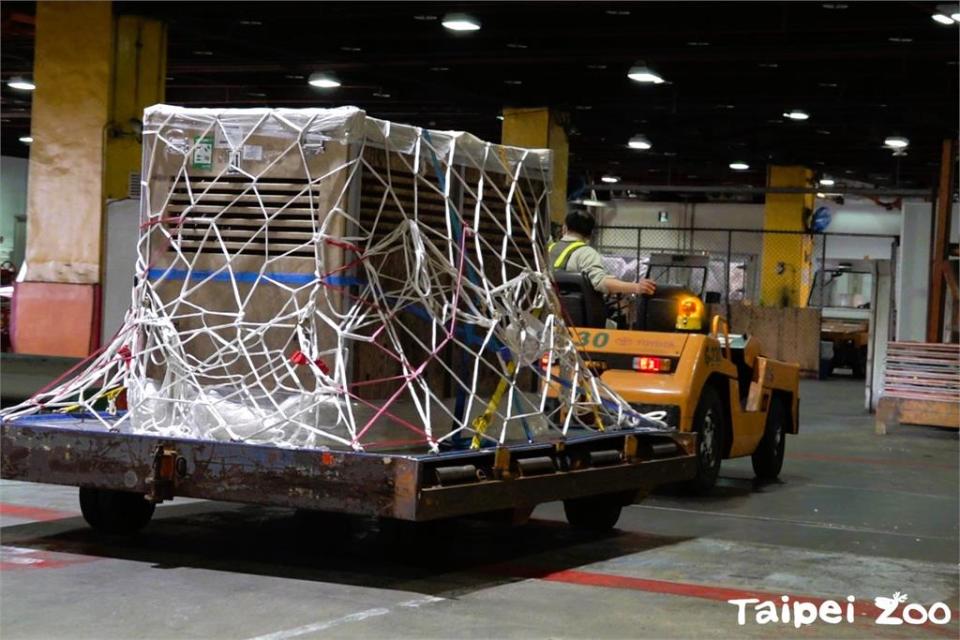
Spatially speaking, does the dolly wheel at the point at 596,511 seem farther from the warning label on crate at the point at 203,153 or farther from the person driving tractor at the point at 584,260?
the warning label on crate at the point at 203,153

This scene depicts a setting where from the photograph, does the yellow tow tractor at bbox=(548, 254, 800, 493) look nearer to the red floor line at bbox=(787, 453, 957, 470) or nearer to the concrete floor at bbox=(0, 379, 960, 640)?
the concrete floor at bbox=(0, 379, 960, 640)

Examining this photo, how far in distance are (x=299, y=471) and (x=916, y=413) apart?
12.6 m

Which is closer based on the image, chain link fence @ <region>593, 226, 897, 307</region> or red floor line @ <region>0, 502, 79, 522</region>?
red floor line @ <region>0, 502, 79, 522</region>

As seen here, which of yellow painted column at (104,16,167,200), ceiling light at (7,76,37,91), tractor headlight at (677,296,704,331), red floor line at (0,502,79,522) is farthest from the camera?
A: ceiling light at (7,76,37,91)

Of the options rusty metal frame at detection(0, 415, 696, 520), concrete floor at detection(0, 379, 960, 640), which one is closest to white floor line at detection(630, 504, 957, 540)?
concrete floor at detection(0, 379, 960, 640)

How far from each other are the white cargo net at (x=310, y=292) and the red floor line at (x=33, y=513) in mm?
1003

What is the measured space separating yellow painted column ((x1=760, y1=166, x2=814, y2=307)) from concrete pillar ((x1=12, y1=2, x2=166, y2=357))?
1905 cm

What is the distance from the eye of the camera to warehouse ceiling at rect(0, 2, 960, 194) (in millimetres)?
18203

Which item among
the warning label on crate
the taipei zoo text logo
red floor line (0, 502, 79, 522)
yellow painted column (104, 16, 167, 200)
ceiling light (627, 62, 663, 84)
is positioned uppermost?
ceiling light (627, 62, 663, 84)

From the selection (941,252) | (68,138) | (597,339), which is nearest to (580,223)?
(597,339)

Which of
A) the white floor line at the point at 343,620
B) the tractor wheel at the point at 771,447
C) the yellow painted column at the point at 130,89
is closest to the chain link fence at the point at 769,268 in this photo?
the yellow painted column at the point at 130,89

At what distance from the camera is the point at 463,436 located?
770 centimetres

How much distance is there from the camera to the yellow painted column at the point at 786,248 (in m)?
33.1

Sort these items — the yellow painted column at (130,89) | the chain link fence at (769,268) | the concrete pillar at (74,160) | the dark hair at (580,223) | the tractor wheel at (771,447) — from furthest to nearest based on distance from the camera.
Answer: the chain link fence at (769,268) → the yellow painted column at (130,89) → the concrete pillar at (74,160) → the tractor wheel at (771,447) → the dark hair at (580,223)
